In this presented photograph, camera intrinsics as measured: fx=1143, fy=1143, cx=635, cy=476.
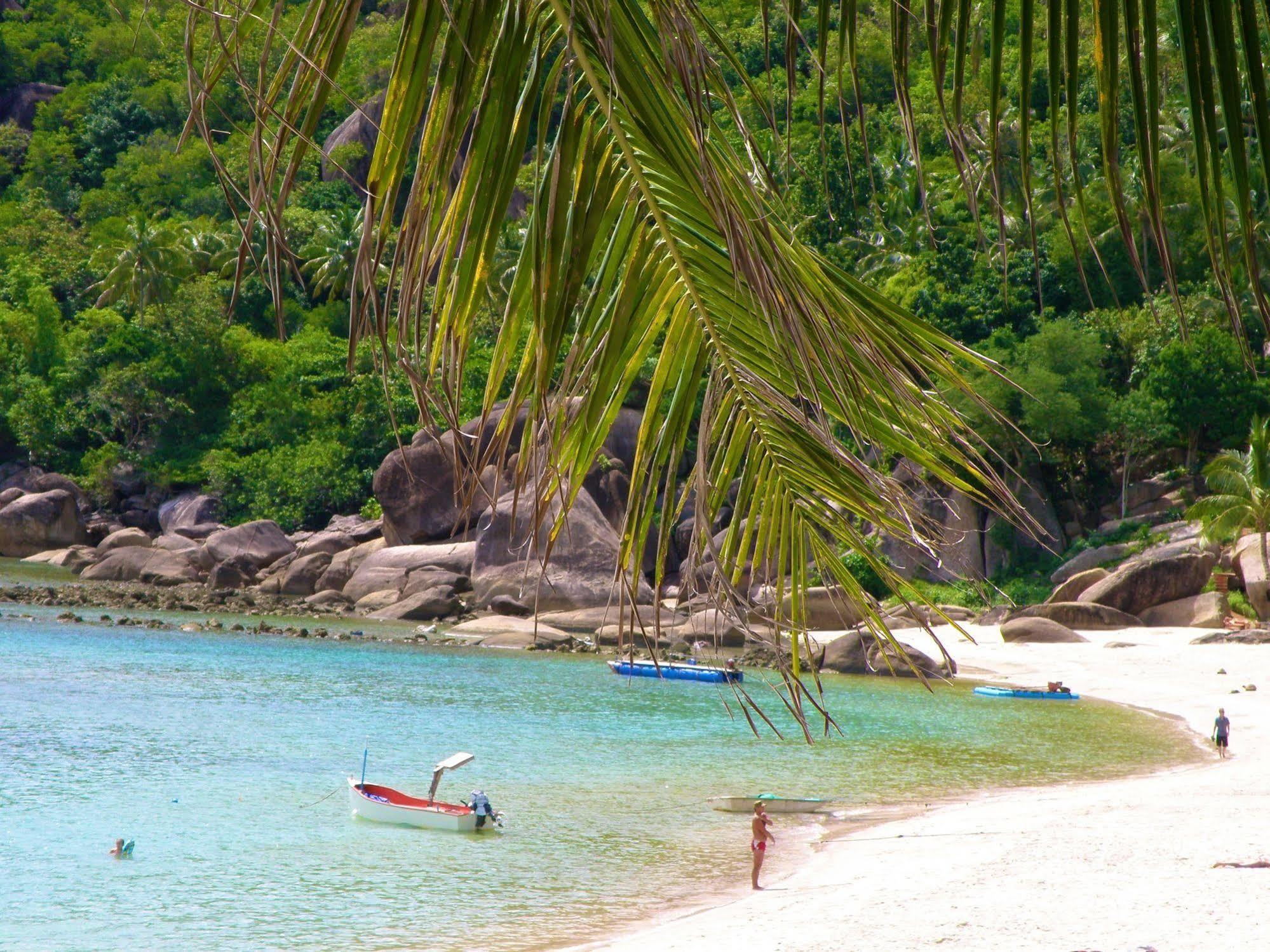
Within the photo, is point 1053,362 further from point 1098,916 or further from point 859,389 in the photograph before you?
point 859,389

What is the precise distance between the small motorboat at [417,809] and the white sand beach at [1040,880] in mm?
3632

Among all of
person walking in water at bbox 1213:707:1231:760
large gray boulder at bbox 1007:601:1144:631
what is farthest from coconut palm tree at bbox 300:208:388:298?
person walking in water at bbox 1213:707:1231:760

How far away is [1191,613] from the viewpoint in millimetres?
30453

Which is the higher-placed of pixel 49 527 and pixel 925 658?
pixel 49 527

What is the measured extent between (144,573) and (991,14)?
43452 mm

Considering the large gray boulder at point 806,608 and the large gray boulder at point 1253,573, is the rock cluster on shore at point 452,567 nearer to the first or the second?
the large gray boulder at point 1253,573

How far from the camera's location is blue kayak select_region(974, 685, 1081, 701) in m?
24.4

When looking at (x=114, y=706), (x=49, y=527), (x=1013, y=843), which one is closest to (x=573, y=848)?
A: (x=1013, y=843)

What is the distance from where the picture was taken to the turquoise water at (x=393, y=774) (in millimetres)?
11875

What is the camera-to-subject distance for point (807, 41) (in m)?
1.18

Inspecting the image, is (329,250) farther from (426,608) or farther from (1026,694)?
(1026,694)

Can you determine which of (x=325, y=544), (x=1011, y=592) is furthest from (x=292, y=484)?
(x=1011, y=592)

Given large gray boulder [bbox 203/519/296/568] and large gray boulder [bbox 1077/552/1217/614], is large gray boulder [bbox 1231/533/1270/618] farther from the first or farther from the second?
large gray boulder [bbox 203/519/296/568]

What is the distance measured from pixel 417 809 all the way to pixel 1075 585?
2324cm
